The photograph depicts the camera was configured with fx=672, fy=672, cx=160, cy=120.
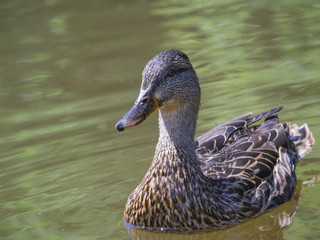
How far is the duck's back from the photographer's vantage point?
6859 millimetres

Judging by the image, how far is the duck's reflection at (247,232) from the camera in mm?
6484

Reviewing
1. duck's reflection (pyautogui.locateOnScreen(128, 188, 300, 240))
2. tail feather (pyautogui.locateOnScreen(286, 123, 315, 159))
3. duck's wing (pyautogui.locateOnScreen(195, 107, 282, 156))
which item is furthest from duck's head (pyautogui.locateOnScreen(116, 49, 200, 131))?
tail feather (pyautogui.locateOnScreen(286, 123, 315, 159))

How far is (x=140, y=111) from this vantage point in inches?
245

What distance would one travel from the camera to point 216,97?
984 centimetres

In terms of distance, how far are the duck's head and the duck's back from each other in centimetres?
75

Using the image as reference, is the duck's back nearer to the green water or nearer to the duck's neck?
the green water

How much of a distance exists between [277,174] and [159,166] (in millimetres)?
1337

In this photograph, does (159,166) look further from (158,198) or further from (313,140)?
(313,140)

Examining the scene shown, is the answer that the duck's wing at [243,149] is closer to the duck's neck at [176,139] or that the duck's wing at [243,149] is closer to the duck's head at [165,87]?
the duck's neck at [176,139]

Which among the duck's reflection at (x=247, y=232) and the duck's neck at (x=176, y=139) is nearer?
the duck's reflection at (x=247, y=232)

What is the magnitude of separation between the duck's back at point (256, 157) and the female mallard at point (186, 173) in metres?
0.01

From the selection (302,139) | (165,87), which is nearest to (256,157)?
(302,139)

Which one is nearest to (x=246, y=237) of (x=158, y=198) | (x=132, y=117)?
(x=158, y=198)

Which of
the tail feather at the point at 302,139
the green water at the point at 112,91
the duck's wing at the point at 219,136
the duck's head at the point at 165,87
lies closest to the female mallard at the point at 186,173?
the duck's head at the point at 165,87
